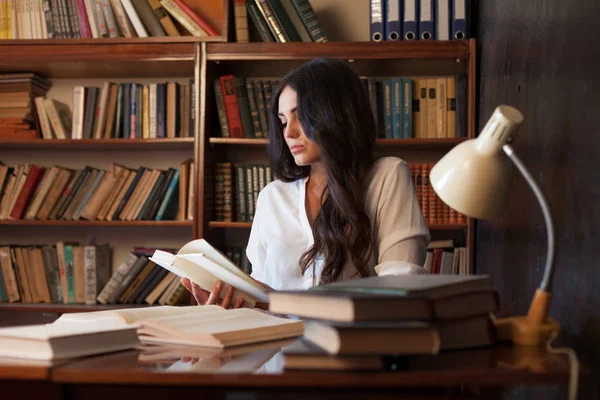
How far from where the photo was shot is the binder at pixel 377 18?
3199mm

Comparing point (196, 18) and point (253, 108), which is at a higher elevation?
point (196, 18)

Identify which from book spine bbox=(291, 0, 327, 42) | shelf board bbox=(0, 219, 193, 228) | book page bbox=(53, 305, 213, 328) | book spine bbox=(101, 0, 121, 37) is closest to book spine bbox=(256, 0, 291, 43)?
book spine bbox=(291, 0, 327, 42)

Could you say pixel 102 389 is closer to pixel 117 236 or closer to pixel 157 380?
pixel 157 380

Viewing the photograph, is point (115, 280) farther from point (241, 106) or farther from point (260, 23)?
point (260, 23)

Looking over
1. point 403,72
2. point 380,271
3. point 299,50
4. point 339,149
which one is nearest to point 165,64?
point 299,50

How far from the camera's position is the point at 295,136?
204cm

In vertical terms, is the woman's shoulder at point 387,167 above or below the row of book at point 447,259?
above

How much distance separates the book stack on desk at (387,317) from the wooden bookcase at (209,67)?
6.99 ft

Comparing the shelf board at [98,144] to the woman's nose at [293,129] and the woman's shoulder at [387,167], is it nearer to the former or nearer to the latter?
the woman's nose at [293,129]

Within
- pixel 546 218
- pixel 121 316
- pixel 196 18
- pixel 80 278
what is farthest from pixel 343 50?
pixel 546 218

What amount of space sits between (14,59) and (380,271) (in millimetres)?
2259

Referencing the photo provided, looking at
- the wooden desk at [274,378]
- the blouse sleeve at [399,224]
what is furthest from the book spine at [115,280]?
the wooden desk at [274,378]

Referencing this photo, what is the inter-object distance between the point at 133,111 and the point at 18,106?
55cm

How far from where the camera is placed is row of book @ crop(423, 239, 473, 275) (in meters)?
3.18
